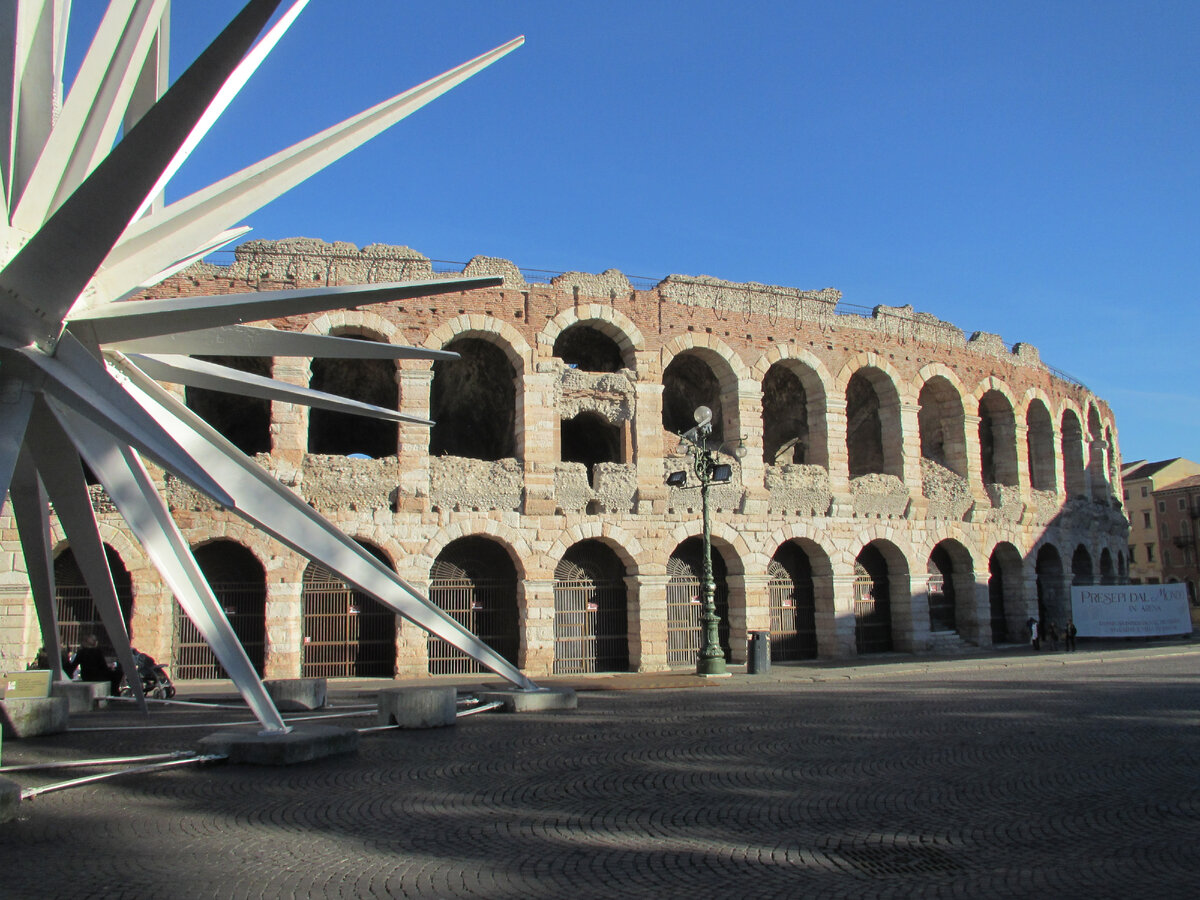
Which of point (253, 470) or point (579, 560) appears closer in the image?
point (253, 470)

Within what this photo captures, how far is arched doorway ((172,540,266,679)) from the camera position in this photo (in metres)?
18.3

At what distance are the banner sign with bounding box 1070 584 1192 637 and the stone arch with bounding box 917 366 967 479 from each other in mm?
5082

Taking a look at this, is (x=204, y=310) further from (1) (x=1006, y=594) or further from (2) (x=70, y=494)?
(1) (x=1006, y=594)

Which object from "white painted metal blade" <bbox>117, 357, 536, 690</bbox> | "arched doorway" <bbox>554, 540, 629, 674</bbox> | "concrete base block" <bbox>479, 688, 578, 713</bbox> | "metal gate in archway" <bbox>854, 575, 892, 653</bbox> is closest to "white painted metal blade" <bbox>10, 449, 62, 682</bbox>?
"white painted metal blade" <bbox>117, 357, 536, 690</bbox>

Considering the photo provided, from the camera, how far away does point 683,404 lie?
25.8 m

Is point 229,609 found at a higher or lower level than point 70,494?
lower

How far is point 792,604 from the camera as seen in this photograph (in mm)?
23000

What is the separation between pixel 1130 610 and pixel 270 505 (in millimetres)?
26107

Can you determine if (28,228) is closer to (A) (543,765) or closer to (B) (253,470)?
(B) (253,470)

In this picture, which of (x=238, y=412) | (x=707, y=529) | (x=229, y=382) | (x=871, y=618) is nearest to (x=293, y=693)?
(x=229, y=382)

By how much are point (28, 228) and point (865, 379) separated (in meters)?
23.8

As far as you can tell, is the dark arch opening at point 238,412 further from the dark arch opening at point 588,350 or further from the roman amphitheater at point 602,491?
the dark arch opening at point 588,350

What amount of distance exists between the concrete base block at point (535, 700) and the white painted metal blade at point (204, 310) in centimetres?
648

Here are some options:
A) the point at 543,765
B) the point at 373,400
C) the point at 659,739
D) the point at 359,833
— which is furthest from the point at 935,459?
the point at 359,833
